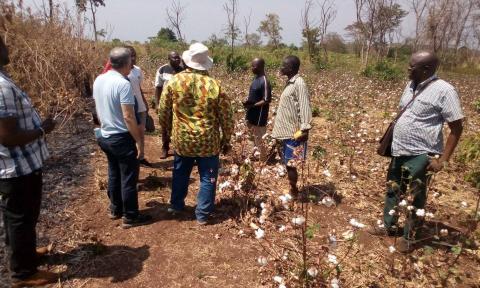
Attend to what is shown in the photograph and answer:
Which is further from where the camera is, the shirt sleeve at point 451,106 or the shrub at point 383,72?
the shrub at point 383,72

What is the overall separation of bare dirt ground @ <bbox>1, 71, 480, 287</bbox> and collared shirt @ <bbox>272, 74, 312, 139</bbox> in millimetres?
563

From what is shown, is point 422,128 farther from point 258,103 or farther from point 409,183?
point 258,103

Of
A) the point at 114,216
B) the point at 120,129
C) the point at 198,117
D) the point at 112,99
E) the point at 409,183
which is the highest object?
the point at 112,99

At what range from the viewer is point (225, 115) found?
138 inches

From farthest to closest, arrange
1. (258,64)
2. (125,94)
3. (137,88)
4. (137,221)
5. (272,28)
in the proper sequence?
(272,28)
(258,64)
(137,88)
(137,221)
(125,94)

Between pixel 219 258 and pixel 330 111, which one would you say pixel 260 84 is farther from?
pixel 330 111

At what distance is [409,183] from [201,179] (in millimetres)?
1991

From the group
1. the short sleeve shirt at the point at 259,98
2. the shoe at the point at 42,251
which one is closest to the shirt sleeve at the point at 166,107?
the shoe at the point at 42,251

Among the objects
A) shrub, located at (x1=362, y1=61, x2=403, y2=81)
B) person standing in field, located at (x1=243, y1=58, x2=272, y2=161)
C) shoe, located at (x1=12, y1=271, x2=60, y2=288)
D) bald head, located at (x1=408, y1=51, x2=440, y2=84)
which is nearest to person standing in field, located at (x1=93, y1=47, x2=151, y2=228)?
shoe, located at (x1=12, y1=271, x2=60, y2=288)

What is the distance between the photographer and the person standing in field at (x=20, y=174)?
2393 millimetres

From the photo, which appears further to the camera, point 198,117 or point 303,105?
point 303,105

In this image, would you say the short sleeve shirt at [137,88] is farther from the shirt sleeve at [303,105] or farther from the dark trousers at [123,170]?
the shirt sleeve at [303,105]

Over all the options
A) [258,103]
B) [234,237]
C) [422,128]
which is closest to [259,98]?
[258,103]

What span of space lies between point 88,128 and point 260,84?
362cm
